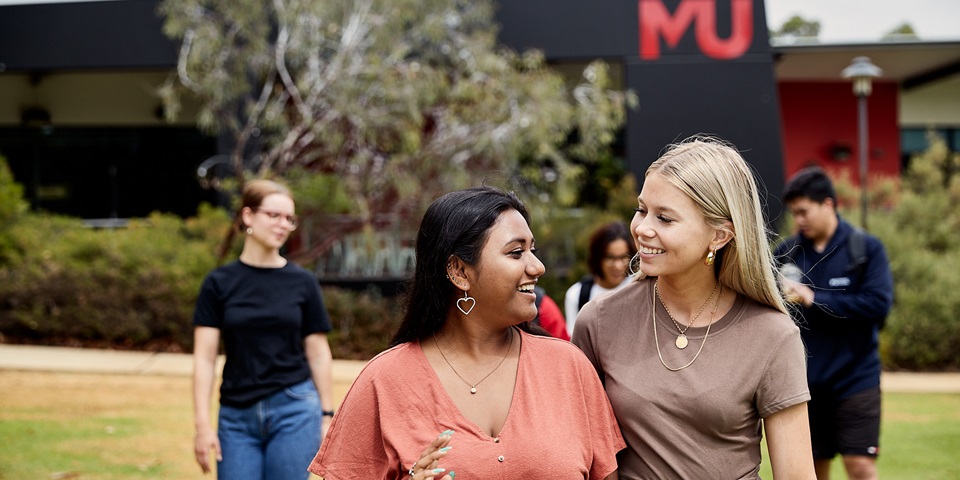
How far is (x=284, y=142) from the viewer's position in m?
13.7

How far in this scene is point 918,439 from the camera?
329 inches

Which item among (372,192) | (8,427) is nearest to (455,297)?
(8,427)

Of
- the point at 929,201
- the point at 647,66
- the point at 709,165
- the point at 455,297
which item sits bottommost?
the point at 929,201

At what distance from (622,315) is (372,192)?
11.3 m

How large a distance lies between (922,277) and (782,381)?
11818 mm

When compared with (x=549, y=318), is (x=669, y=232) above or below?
above

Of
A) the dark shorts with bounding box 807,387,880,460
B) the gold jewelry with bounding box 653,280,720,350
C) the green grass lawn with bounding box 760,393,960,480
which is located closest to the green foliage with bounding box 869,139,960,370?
the green grass lawn with bounding box 760,393,960,480

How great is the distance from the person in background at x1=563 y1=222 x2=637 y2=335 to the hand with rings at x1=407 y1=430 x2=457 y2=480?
3273 millimetres

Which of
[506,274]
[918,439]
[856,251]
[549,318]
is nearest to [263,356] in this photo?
[549,318]

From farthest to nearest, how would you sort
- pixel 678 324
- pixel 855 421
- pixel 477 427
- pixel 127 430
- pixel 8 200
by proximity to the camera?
pixel 8 200, pixel 127 430, pixel 855 421, pixel 678 324, pixel 477 427

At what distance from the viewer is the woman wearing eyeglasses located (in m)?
4.27

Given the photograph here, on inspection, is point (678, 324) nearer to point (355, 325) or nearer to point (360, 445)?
point (360, 445)

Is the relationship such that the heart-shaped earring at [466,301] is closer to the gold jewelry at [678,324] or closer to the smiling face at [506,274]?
the smiling face at [506,274]

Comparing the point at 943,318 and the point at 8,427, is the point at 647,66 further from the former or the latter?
the point at 8,427
